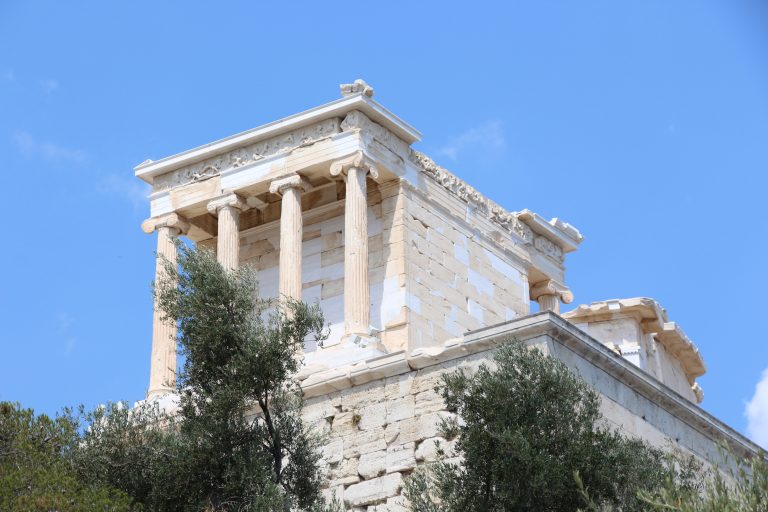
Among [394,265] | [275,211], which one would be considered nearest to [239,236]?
[275,211]

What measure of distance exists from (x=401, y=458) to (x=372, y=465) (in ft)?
1.33

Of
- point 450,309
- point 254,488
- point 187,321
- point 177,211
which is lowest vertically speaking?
point 254,488

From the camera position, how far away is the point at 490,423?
16.5m

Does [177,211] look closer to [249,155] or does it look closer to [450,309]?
[249,155]

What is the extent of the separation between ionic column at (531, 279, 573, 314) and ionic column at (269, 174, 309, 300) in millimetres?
4922

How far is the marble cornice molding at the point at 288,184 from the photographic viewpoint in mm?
25922

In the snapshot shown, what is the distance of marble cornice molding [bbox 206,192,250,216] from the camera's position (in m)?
26.5

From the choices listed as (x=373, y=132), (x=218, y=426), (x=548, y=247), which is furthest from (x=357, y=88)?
(x=218, y=426)

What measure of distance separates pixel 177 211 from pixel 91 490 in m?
11.0

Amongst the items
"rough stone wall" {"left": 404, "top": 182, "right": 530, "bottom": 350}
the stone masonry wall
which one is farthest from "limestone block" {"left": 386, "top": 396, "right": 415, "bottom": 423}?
"rough stone wall" {"left": 404, "top": 182, "right": 530, "bottom": 350}

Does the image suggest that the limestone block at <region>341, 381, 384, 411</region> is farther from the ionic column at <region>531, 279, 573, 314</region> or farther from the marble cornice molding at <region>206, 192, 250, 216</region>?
the ionic column at <region>531, 279, 573, 314</region>

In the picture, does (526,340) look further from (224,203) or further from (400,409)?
(224,203)

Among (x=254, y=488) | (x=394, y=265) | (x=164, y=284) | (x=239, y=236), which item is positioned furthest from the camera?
(x=239, y=236)

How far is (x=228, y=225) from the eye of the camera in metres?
26.2
